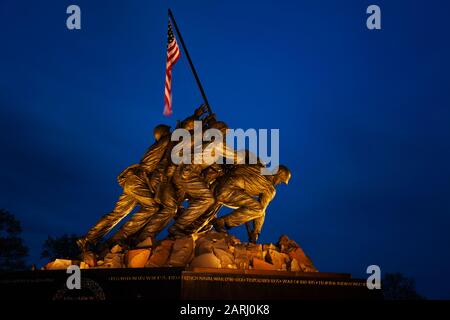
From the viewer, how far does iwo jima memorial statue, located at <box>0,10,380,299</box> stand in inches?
360

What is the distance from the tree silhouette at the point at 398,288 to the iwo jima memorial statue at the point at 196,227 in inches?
540

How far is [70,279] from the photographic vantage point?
9414 mm

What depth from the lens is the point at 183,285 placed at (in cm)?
834

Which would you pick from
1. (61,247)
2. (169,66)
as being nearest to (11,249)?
(61,247)

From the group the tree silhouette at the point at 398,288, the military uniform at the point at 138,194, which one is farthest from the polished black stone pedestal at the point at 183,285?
the tree silhouette at the point at 398,288

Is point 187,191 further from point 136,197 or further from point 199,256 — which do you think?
point 199,256

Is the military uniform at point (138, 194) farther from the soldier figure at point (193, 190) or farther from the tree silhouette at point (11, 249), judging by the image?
the tree silhouette at point (11, 249)

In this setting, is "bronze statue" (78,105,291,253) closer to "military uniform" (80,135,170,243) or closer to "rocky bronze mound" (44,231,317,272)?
"military uniform" (80,135,170,243)

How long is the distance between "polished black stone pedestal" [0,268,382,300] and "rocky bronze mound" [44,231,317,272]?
0.64 meters

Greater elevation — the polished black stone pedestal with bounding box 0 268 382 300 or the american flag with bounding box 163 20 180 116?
the american flag with bounding box 163 20 180 116

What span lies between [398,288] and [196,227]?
50.6 ft

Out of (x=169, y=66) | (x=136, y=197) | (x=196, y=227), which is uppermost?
(x=169, y=66)

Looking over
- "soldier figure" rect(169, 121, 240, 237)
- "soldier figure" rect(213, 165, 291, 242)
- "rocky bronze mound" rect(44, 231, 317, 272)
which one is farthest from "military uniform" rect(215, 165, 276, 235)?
"rocky bronze mound" rect(44, 231, 317, 272)
